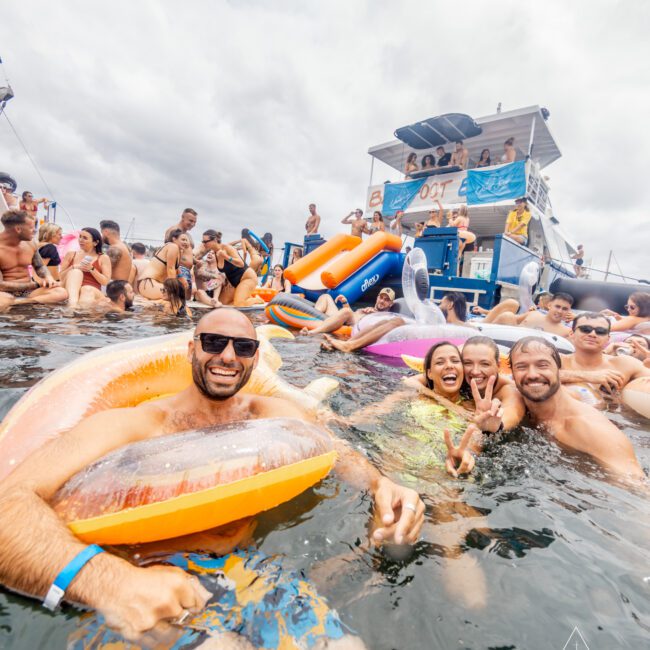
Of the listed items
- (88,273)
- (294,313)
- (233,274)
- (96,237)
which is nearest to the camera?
(96,237)

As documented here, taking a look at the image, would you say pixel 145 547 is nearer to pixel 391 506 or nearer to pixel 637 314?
pixel 391 506

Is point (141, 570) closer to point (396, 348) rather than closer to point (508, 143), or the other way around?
point (396, 348)

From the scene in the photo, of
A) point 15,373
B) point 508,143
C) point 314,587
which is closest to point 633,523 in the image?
point 314,587

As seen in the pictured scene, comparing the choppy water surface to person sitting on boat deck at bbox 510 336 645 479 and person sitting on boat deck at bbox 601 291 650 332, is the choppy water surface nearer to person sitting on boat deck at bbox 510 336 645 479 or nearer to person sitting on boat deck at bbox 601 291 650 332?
person sitting on boat deck at bbox 510 336 645 479

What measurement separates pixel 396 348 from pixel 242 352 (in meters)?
3.54

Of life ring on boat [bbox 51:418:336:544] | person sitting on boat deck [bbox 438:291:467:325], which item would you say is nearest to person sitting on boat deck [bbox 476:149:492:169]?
person sitting on boat deck [bbox 438:291:467:325]

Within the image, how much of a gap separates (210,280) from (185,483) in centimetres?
684

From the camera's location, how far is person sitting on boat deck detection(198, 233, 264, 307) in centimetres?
721

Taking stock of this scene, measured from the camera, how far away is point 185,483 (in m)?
1.30

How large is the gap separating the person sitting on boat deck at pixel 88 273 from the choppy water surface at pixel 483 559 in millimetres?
4169

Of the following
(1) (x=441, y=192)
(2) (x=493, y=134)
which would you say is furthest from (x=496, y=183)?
(2) (x=493, y=134)

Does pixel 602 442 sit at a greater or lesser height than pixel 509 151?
lesser

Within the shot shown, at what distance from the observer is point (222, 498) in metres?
1.33

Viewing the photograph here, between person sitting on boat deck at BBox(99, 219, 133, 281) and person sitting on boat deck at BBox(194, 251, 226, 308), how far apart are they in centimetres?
136
